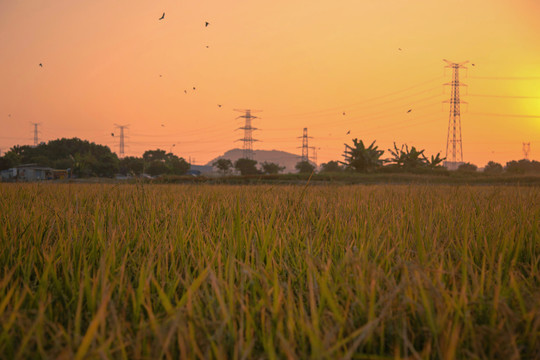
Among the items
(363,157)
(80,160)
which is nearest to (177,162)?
(80,160)

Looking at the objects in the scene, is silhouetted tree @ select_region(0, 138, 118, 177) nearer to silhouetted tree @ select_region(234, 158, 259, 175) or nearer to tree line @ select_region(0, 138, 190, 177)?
tree line @ select_region(0, 138, 190, 177)

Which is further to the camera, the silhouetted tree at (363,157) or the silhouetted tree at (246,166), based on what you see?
the silhouetted tree at (246,166)

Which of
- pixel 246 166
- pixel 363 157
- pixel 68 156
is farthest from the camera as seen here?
pixel 68 156

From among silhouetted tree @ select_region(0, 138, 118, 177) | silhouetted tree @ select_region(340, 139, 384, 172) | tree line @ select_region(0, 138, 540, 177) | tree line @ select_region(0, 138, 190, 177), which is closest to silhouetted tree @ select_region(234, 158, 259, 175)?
tree line @ select_region(0, 138, 540, 177)

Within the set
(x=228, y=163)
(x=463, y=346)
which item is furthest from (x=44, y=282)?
(x=228, y=163)

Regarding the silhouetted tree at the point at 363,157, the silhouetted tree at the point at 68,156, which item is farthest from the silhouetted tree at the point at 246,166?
the silhouetted tree at the point at 363,157

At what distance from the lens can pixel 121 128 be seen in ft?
221

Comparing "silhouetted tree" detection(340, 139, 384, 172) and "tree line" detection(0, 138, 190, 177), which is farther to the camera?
"tree line" detection(0, 138, 190, 177)

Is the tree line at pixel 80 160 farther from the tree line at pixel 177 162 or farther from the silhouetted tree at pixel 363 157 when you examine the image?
the silhouetted tree at pixel 363 157

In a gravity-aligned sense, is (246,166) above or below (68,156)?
below

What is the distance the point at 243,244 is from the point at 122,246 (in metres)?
0.54

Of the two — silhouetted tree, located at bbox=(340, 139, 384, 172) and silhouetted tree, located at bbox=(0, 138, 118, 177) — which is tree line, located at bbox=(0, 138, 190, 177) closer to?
silhouetted tree, located at bbox=(0, 138, 118, 177)

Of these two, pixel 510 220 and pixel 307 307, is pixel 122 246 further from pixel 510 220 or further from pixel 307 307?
pixel 510 220

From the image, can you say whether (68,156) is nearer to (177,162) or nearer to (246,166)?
(177,162)
